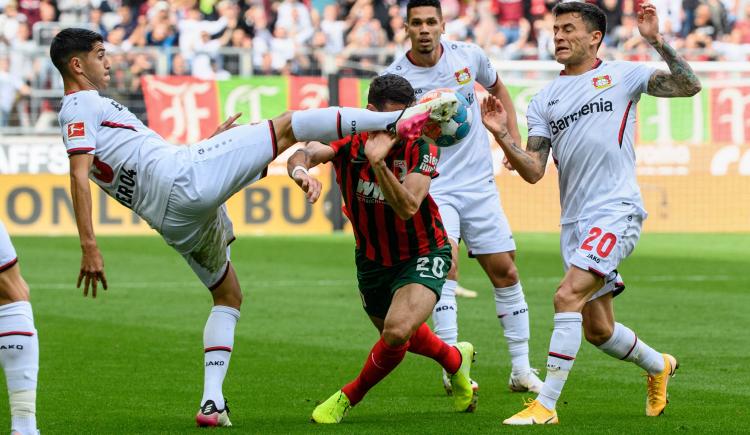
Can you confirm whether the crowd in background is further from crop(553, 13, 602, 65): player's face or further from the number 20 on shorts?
the number 20 on shorts

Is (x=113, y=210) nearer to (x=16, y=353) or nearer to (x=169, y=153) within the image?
(x=169, y=153)

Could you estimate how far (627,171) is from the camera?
7691mm

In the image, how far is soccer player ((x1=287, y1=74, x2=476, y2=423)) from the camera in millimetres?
7320

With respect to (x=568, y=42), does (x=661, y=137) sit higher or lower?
lower

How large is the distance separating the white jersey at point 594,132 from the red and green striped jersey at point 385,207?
76 centimetres

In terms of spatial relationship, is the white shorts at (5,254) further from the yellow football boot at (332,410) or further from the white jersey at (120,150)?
the yellow football boot at (332,410)

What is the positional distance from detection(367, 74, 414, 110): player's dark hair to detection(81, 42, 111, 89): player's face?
57.1 inches

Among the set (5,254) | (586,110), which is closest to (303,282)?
(586,110)

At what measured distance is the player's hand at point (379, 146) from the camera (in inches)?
271

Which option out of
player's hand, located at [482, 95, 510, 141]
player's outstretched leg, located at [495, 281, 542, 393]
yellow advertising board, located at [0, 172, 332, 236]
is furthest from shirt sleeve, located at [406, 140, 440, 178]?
yellow advertising board, located at [0, 172, 332, 236]

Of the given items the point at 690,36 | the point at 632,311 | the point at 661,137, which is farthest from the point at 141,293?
the point at 690,36

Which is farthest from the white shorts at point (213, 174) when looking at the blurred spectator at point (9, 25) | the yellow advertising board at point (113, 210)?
the blurred spectator at point (9, 25)

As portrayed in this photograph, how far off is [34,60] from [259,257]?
663 centimetres

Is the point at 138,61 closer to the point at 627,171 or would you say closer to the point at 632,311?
the point at 632,311
